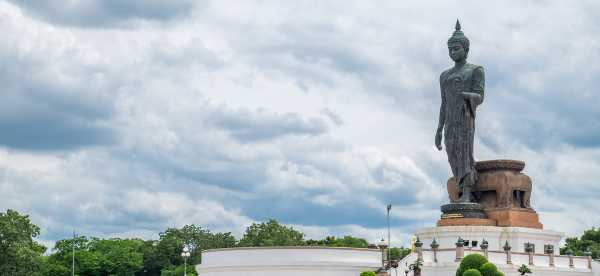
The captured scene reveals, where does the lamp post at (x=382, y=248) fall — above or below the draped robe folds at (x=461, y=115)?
below

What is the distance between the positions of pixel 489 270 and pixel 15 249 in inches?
1850

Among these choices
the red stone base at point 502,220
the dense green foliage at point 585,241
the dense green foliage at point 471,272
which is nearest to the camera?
the dense green foliage at point 471,272

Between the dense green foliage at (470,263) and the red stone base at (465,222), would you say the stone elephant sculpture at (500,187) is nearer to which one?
the red stone base at (465,222)

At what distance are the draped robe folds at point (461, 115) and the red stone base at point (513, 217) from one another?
12.3 ft

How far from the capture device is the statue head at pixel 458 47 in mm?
81188

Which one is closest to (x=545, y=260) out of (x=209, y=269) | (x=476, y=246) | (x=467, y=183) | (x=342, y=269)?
(x=476, y=246)

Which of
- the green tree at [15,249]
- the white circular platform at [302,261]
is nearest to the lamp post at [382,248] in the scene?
the white circular platform at [302,261]

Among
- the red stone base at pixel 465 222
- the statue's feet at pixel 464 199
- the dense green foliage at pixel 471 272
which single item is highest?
the statue's feet at pixel 464 199

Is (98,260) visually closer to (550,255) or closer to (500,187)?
(500,187)

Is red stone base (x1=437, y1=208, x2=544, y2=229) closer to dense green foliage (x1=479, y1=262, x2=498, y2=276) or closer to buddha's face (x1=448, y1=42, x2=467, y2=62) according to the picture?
buddha's face (x1=448, y1=42, x2=467, y2=62)

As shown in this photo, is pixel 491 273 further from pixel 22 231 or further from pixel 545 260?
pixel 22 231

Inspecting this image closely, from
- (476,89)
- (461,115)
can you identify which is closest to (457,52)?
(476,89)

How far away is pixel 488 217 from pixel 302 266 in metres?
18.3

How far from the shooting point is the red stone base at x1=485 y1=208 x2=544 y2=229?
77.8 m
